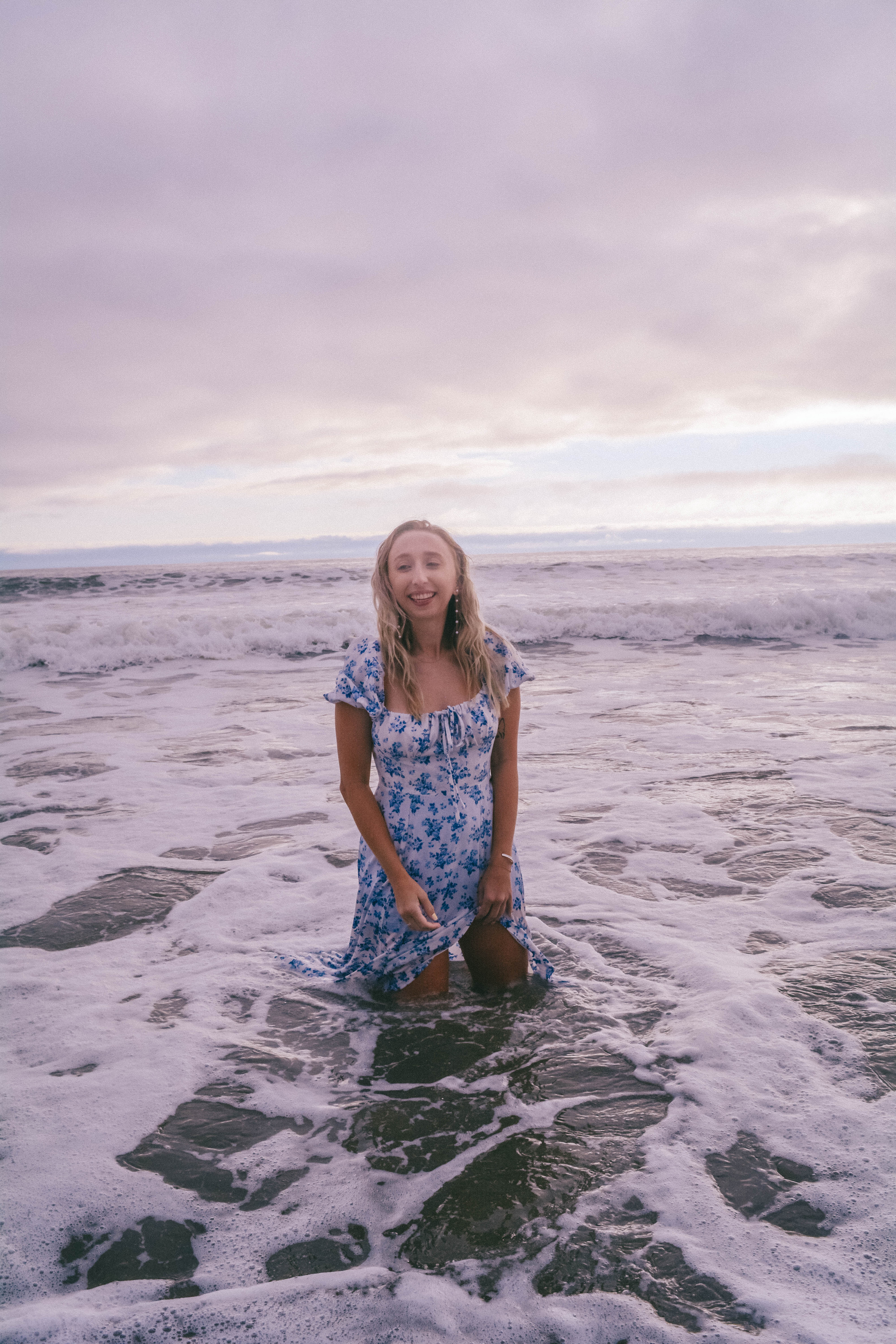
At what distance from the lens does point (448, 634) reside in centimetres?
334

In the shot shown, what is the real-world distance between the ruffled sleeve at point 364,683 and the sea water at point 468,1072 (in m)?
1.28

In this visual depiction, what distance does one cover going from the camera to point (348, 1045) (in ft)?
10.0

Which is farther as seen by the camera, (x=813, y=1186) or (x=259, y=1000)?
(x=259, y=1000)

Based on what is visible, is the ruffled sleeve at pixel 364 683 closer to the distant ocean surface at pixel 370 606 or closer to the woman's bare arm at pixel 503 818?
the woman's bare arm at pixel 503 818

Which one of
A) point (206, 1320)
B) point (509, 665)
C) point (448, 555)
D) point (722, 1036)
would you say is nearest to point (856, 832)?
point (722, 1036)

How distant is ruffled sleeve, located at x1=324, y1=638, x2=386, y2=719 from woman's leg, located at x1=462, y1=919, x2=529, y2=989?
1.01 metres

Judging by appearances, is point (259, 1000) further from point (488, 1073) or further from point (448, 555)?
point (448, 555)

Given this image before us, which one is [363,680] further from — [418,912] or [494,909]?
[494,909]

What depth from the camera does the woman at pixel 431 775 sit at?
10.1ft

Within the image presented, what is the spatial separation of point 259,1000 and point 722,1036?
1.89 meters

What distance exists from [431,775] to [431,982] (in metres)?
0.87

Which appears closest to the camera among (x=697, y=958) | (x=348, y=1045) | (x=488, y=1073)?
(x=488, y=1073)

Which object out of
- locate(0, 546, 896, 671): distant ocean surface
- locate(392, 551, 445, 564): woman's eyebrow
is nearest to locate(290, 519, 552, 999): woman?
locate(392, 551, 445, 564): woman's eyebrow

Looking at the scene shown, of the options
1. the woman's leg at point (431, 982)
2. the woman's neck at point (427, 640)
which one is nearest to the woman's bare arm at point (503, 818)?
the woman's leg at point (431, 982)
